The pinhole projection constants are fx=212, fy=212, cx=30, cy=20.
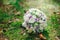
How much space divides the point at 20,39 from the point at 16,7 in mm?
891

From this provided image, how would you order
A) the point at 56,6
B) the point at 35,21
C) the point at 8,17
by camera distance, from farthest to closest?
the point at 56,6 → the point at 8,17 → the point at 35,21

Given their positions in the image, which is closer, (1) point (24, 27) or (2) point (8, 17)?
(1) point (24, 27)

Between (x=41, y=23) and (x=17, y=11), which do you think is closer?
(x=41, y=23)

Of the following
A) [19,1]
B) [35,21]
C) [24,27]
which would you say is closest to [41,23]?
[35,21]

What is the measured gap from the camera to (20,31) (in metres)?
3.68

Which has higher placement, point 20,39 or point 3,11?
point 3,11

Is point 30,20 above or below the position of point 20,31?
above

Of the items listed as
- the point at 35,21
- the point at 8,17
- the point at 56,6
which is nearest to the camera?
the point at 35,21

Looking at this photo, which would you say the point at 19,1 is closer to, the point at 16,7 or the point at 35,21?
the point at 16,7

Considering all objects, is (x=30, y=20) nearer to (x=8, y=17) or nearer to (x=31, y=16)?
(x=31, y=16)

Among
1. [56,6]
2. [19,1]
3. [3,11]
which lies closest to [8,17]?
[3,11]

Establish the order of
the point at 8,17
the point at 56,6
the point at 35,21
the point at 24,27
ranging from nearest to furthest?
the point at 35,21 → the point at 24,27 → the point at 8,17 → the point at 56,6

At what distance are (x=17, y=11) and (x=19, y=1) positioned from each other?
317 mm

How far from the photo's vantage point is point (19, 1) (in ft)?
14.4
